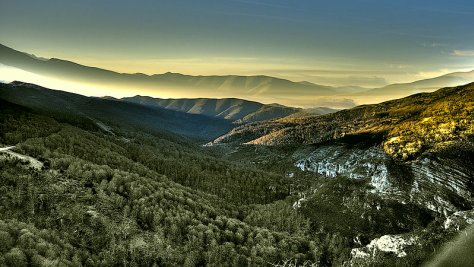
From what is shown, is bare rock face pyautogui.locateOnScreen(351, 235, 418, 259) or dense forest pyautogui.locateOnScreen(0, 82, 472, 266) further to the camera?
bare rock face pyautogui.locateOnScreen(351, 235, 418, 259)

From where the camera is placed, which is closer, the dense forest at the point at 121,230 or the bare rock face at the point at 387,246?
the dense forest at the point at 121,230

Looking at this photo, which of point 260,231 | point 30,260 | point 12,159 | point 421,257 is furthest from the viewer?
point 260,231

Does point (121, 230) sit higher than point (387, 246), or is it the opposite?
point (121, 230)

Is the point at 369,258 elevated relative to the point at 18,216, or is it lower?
lower

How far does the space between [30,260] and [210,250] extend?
242ft

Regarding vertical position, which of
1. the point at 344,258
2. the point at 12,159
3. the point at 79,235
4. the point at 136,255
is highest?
the point at 12,159

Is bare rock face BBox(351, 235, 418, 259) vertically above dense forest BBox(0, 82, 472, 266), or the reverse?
dense forest BBox(0, 82, 472, 266)

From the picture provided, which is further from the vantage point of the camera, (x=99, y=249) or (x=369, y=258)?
(x=369, y=258)

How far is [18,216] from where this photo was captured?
111812mm

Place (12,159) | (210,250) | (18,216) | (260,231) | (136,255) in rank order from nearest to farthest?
(18,216), (136,255), (12,159), (210,250), (260,231)

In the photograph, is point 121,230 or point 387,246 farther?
point 387,246

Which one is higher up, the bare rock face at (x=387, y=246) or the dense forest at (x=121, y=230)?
the dense forest at (x=121, y=230)

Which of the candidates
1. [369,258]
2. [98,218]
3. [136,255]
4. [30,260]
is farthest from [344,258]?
[30,260]

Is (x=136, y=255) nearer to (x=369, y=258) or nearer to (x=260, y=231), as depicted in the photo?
A: (x=260, y=231)
